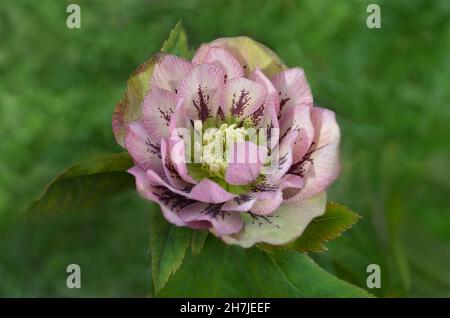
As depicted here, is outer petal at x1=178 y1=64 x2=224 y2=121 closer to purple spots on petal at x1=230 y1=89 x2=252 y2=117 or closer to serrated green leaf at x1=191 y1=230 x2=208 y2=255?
purple spots on petal at x1=230 y1=89 x2=252 y2=117

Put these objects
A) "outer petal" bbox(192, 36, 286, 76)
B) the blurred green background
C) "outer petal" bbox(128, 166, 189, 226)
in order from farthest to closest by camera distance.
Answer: the blurred green background, "outer petal" bbox(192, 36, 286, 76), "outer petal" bbox(128, 166, 189, 226)

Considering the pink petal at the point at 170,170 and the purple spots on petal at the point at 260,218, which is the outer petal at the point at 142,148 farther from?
the purple spots on petal at the point at 260,218

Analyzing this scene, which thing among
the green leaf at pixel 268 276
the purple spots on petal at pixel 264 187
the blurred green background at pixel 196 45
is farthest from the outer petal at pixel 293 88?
the blurred green background at pixel 196 45

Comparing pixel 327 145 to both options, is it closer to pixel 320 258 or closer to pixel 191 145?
pixel 191 145

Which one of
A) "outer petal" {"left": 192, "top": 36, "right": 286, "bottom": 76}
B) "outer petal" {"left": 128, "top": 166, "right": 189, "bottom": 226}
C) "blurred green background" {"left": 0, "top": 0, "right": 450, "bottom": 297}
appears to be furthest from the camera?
"blurred green background" {"left": 0, "top": 0, "right": 450, "bottom": 297}

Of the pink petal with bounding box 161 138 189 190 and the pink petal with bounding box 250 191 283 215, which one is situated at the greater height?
the pink petal with bounding box 161 138 189 190

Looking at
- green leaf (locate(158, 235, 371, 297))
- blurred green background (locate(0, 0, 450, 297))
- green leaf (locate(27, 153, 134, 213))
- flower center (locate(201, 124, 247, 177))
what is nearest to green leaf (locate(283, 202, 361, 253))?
green leaf (locate(158, 235, 371, 297))
